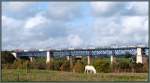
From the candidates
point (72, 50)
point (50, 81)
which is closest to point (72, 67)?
point (50, 81)

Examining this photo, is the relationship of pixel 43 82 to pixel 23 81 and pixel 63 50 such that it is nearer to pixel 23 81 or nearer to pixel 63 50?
pixel 23 81

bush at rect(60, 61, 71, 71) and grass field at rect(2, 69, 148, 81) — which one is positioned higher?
grass field at rect(2, 69, 148, 81)

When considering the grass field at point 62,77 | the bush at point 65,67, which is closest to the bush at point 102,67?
the bush at point 65,67

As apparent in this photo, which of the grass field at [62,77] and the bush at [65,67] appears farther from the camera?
the bush at [65,67]

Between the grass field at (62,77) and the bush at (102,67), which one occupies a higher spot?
the grass field at (62,77)

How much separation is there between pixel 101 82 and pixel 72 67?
9.30 meters

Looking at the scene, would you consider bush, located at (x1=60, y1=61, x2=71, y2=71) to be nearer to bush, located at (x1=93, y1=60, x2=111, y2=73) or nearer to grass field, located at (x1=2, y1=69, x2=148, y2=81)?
bush, located at (x1=93, y1=60, x2=111, y2=73)

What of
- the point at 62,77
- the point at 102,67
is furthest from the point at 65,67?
the point at 62,77

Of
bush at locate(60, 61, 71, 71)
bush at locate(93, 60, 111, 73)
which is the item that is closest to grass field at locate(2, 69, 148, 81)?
bush at locate(93, 60, 111, 73)

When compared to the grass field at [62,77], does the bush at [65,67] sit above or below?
below

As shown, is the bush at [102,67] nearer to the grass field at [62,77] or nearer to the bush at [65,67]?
the bush at [65,67]

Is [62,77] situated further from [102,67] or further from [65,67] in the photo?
[65,67]

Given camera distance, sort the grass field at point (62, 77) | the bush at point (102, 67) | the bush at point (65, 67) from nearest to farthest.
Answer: the grass field at point (62, 77)
the bush at point (102, 67)
the bush at point (65, 67)

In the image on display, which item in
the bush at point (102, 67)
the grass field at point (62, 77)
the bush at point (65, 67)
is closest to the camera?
the grass field at point (62, 77)
